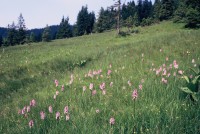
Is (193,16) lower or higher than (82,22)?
lower

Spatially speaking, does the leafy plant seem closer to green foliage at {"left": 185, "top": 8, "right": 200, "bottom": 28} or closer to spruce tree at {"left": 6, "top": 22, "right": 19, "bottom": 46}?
green foliage at {"left": 185, "top": 8, "right": 200, "bottom": 28}

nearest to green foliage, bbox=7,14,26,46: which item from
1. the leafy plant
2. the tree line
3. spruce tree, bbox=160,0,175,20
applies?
the tree line

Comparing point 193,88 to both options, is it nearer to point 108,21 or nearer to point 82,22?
point 108,21

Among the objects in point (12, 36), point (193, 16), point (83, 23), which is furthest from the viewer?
point (83, 23)

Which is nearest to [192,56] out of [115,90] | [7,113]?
[115,90]

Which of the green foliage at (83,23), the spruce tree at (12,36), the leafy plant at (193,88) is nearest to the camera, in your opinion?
the leafy plant at (193,88)

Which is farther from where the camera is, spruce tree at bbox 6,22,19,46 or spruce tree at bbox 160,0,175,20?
spruce tree at bbox 6,22,19,46

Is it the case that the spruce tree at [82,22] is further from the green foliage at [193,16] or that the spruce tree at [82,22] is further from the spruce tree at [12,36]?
the green foliage at [193,16]

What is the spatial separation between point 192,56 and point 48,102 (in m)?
4.79

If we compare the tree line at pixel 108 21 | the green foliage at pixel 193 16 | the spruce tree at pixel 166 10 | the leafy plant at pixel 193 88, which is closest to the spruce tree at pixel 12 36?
the tree line at pixel 108 21

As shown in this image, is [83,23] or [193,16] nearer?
[193,16]

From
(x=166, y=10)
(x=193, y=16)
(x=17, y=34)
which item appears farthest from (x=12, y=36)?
(x=193, y=16)

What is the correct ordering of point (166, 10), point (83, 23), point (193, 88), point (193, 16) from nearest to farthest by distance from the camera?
point (193, 88) < point (193, 16) < point (166, 10) < point (83, 23)

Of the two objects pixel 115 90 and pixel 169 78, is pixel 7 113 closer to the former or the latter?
pixel 115 90
